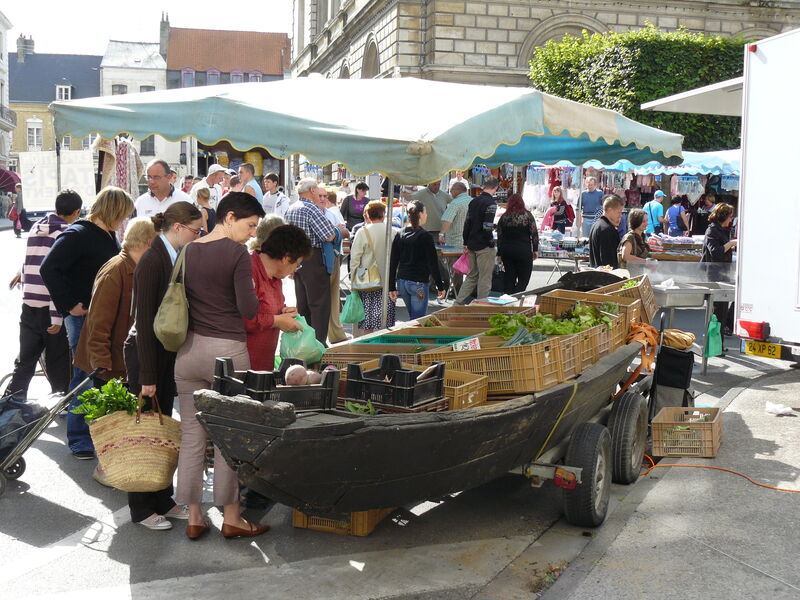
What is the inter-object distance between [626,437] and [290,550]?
250cm

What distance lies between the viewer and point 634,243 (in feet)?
37.4

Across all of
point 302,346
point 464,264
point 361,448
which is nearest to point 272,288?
point 302,346

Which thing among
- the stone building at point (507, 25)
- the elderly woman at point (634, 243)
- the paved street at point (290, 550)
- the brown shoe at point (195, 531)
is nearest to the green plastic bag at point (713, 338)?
the elderly woman at point (634, 243)

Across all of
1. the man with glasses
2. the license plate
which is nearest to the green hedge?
the man with glasses

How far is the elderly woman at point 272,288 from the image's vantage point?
554cm

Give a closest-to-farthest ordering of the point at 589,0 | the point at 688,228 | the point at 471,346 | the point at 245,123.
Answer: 1. the point at 471,346
2. the point at 245,123
3. the point at 688,228
4. the point at 589,0

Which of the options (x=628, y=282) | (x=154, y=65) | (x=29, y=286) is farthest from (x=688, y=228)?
(x=154, y=65)

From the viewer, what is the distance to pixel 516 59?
31.1 metres

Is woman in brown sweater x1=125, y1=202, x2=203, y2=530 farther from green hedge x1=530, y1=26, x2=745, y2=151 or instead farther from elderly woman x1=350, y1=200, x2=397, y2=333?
green hedge x1=530, y1=26, x2=745, y2=151

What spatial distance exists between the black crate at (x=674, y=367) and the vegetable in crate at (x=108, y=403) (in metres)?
4.41

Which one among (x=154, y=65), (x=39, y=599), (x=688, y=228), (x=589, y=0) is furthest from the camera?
(x=154, y=65)

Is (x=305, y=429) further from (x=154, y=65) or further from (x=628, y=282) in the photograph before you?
(x=154, y=65)

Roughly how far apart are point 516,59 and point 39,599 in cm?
2882

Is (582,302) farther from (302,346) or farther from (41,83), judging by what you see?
(41,83)
